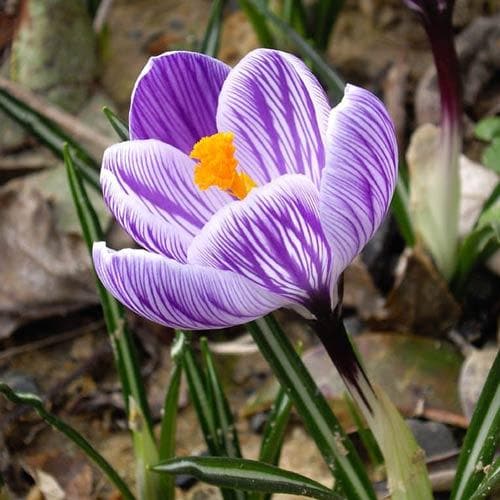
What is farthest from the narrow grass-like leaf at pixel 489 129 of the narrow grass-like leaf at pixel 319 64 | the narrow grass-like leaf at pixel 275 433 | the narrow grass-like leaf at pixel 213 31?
the narrow grass-like leaf at pixel 275 433

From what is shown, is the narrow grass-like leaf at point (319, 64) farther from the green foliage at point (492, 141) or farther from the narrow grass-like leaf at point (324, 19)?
the narrow grass-like leaf at point (324, 19)

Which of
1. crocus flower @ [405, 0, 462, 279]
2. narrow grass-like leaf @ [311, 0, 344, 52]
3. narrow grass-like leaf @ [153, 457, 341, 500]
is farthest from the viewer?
narrow grass-like leaf @ [311, 0, 344, 52]

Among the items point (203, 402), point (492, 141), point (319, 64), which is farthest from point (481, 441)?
point (319, 64)

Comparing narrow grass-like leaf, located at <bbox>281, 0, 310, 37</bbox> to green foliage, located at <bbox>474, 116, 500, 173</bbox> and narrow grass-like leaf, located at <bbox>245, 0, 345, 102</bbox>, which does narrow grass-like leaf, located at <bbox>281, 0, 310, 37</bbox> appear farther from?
green foliage, located at <bbox>474, 116, 500, 173</bbox>

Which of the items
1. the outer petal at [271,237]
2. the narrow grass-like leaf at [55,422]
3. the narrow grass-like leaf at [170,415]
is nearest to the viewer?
the outer petal at [271,237]

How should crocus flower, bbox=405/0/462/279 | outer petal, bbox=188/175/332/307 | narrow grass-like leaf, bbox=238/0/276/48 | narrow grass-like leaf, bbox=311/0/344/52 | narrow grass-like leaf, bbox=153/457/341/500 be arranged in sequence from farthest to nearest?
narrow grass-like leaf, bbox=311/0/344/52 < narrow grass-like leaf, bbox=238/0/276/48 < crocus flower, bbox=405/0/462/279 < narrow grass-like leaf, bbox=153/457/341/500 < outer petal, bbox=188/175/332/307

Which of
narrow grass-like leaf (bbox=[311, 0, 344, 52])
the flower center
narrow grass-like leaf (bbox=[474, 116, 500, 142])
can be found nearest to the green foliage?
narrow grass-like leaf (bbox=[474, 116, 500, 142])
